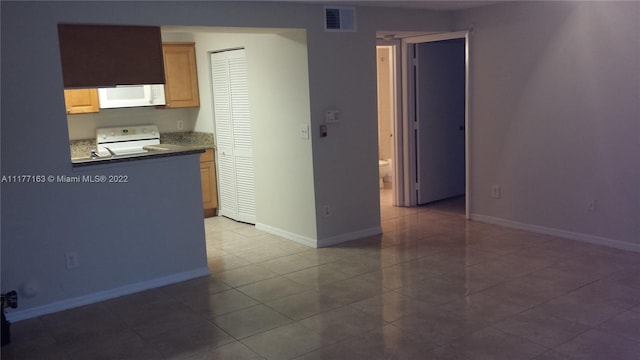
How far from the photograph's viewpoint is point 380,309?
12.4ft

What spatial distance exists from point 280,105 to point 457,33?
2.13m

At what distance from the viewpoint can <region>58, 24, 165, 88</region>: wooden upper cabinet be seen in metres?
3.98

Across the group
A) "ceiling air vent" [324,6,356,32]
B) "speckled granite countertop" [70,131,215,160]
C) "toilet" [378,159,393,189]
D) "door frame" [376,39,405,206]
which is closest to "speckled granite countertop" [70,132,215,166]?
"speckled granite countertop" [70,131,215,160]

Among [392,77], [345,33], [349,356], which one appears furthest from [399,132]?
[349,356]

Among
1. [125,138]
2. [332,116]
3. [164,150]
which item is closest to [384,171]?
[332,116]

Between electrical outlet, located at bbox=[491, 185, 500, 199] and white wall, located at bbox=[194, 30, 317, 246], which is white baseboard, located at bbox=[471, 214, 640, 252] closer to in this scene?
electrical outlet, located at bbox=[491, 185, 500, 199]

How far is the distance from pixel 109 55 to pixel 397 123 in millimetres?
3610

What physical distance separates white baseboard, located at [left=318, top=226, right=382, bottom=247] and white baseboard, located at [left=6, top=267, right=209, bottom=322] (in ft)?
3.93

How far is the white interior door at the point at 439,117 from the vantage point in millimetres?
6758

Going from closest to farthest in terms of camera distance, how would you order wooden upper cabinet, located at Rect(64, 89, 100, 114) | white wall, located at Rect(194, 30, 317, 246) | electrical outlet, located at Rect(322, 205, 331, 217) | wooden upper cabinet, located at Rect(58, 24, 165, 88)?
wooden upper cabinet, located at Rect(58, 24, 165, 88) < white wall, located at Rect(194, 30, 317, 246) < electrical outlet, located at Rect(322, 205, 331, 217) < wooden upper cabinet, located at Rect(64, 89, 100, 114)

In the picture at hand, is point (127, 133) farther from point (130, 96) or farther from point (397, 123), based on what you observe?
point (397, 123)

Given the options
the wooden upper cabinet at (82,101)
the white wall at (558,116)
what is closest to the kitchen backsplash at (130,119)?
the wooden upper cabinet at (82,101)

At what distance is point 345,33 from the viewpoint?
519 centimetres

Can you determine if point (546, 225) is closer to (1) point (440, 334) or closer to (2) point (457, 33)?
(2) point (457, 33)
